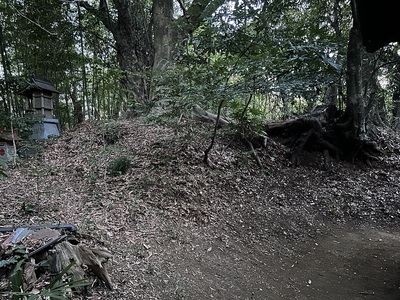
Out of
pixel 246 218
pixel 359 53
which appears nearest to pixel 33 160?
pixel 246 218

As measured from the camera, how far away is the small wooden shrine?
6.85 m

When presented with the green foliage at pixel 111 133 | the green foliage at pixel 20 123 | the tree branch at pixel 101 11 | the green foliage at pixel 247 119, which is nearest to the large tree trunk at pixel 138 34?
the tree branch at pixel 101 11

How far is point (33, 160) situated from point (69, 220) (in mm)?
3627

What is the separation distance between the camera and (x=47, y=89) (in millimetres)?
6949

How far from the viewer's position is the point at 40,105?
6988 mm

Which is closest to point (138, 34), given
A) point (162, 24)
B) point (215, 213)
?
point (162, 24)

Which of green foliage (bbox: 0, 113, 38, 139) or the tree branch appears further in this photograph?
the tree branch

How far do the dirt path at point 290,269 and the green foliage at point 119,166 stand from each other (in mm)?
2167

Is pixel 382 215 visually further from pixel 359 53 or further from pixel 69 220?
pixel 69 220

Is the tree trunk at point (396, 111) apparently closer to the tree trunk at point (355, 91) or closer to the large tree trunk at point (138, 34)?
the tree trunk at point (355, 91)

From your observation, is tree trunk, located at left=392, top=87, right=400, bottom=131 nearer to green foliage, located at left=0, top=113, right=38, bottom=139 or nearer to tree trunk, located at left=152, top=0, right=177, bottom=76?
tree trunk, located at left=152, top=0, right=177, bottom=76

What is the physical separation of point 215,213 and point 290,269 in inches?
56.8

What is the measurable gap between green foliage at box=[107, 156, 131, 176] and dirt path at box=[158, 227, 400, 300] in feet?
7.11

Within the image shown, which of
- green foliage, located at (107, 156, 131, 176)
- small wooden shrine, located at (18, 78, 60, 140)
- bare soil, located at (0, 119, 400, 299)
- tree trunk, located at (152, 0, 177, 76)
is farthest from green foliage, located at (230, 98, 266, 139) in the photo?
small wooden shrine, located at (18, 78, 60, 140)
